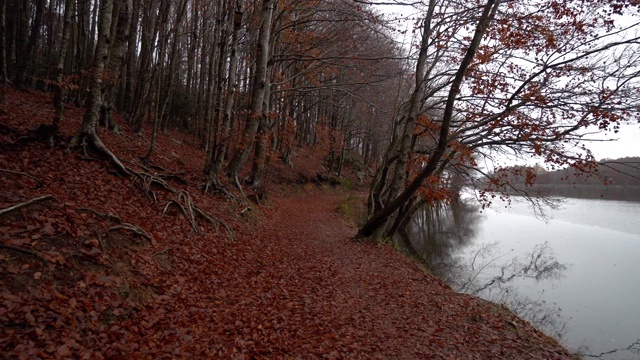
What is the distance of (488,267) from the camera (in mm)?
15469

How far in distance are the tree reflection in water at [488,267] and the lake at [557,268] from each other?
34 mm

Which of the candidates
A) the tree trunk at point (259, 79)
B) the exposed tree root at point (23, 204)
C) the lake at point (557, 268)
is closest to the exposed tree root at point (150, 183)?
the exposed tree root at point (23, 204)

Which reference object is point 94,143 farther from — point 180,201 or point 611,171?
point 611,171

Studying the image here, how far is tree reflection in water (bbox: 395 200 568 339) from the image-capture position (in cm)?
1104

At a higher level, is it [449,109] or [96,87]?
[449,109]

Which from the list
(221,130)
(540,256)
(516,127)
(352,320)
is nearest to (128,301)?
(352,320)

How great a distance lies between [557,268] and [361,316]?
1385 centimetres

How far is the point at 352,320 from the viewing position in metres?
5.91

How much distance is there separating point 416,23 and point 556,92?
455 centimetres

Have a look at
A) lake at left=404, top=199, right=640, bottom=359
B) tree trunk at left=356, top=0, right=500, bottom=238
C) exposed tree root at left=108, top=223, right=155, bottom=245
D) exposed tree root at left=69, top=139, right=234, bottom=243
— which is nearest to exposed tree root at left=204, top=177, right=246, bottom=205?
exposed tree root at left=69, top=139, right=234, bottom=243

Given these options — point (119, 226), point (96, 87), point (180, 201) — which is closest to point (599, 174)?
point (180, 201)

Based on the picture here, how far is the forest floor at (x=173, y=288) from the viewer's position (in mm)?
3801

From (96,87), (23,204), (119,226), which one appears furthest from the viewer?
(96,87)

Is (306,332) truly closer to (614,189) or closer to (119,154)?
(119,154)
